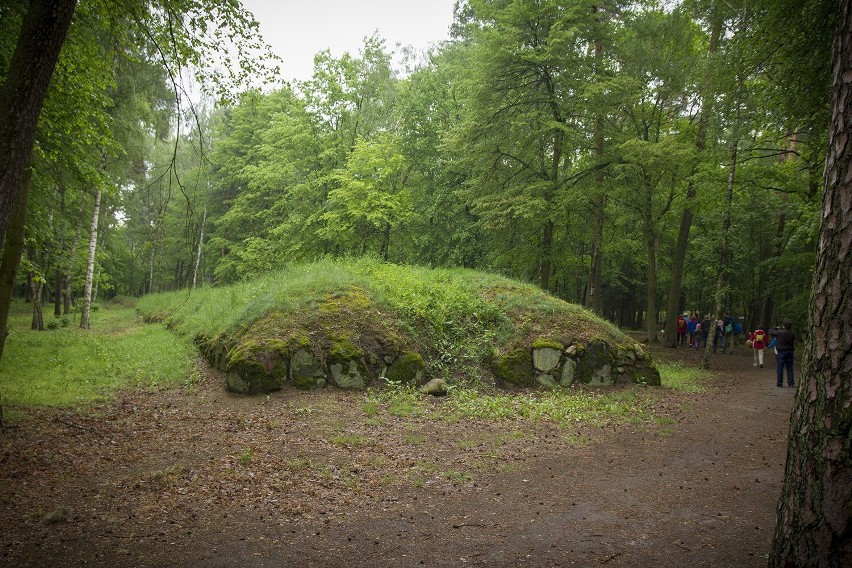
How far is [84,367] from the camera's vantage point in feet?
37.1

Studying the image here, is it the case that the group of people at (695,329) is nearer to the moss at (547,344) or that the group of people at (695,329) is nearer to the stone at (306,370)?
the moss at (547,344)

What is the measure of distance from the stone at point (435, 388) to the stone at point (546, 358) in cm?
251

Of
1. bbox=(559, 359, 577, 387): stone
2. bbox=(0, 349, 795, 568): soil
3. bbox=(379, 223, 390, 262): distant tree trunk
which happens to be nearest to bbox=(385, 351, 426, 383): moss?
bbox=(0, 349, 795, 568): soil

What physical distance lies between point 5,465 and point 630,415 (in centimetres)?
976

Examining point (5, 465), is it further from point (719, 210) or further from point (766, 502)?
point (719, 210)

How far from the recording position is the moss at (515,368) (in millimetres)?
11344

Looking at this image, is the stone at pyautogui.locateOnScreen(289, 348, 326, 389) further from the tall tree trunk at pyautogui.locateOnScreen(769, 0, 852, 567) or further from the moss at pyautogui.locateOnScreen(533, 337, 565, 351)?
the tall tree trunk at pyautogui.locateOnScreen(769, 0, 852, 567)

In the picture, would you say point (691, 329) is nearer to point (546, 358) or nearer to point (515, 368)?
point (546, 358)

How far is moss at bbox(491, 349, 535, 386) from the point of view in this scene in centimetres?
1134

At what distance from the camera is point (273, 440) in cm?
732

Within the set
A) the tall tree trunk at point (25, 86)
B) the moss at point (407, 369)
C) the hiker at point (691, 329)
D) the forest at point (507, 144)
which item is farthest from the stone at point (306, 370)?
the hiker at point (691, 329)

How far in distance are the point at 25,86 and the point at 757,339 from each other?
68.0ft

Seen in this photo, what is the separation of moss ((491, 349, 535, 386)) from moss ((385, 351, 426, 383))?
5.96ft

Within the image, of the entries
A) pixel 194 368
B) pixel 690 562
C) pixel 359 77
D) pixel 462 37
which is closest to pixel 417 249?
pixel 359 77
